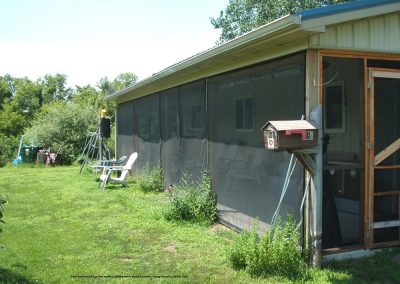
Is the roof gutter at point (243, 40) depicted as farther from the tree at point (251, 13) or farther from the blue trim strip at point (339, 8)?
the tree at point (251, 13)

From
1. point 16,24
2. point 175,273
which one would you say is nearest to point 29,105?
point 16,24

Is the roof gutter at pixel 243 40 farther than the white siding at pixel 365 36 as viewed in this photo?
No

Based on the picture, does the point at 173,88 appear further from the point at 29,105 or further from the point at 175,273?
the point at 29,105

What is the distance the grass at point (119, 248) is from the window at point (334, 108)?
2396 mm

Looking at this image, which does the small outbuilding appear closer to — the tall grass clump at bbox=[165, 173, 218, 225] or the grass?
the tall grass clump at bbox=[165, 173, 218, 225]

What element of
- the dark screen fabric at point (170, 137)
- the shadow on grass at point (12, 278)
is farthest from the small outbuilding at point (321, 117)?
the shadow on grass at point (12, 278)

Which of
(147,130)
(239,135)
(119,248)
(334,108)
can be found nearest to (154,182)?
(147,130)

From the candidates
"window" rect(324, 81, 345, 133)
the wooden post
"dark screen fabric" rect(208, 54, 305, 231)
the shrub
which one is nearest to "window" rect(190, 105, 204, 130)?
"dark screen fabric" rect(208, 54, 305, 231)

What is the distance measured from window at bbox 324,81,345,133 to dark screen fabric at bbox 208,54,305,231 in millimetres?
1709

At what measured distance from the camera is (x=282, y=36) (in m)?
4.50

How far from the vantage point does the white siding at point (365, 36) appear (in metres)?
4.56

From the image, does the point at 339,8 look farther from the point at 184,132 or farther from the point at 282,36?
the point at 184,132

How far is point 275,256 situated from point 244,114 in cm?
217

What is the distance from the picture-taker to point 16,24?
9.41 m
